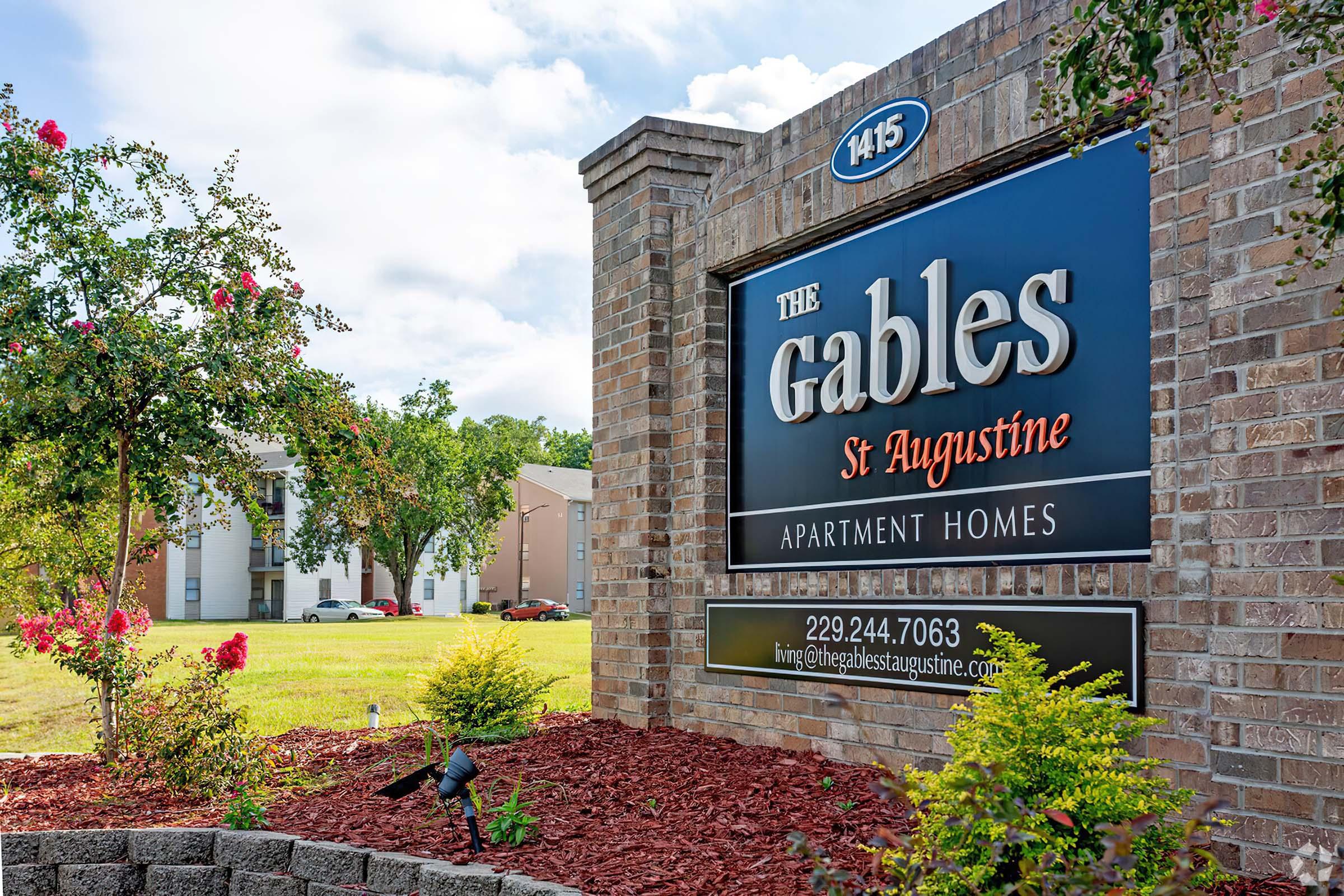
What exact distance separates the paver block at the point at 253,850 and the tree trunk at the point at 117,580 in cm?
266

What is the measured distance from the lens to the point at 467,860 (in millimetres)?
5473

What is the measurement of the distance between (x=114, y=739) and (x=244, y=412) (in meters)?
2.51

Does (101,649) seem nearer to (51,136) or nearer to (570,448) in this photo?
(51,136)

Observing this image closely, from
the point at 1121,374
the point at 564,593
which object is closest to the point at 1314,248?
the point at 1121,374

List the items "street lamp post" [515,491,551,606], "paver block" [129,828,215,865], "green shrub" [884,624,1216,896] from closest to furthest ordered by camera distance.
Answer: "green shrub" [884,624,1216,896], "paver block" [129,828,215,865], "street lamp post" [515,491,551,606]

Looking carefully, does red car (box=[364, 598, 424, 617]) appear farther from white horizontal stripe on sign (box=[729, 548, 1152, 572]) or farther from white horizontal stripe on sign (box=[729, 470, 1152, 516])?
white horizontal stripe on sign (box=[729, 470, 1152, 516])

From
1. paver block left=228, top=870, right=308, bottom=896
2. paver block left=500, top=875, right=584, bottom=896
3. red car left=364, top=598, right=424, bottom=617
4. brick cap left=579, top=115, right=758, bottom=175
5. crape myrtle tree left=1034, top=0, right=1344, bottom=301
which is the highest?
brick cap left=579, top=115, right=758, bottom=175

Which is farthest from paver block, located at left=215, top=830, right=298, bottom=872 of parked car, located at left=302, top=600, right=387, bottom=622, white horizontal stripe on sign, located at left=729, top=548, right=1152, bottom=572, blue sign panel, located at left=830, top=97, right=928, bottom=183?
parked car, located at left=302, top=600, right=387, bottom=622

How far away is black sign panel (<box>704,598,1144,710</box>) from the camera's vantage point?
542cm

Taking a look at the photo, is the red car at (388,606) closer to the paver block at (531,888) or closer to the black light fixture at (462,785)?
the black light fixture at (462,785)

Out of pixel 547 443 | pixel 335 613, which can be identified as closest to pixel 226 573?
pixel 335 613

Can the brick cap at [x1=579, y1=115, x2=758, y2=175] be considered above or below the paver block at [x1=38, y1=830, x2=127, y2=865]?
above

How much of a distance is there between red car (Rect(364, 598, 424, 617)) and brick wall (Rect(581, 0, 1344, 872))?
50.7 metres

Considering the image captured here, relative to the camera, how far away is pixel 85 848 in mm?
6590
